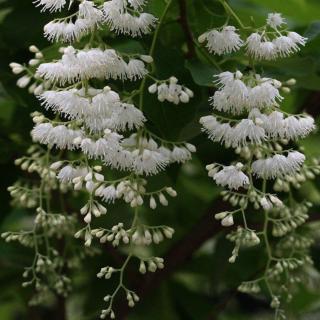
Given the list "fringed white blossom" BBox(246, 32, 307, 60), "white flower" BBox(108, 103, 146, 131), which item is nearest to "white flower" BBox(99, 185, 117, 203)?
"white flower" BBox(108, 103, 146, 131)

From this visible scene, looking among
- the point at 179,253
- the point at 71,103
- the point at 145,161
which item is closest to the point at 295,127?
the point at 145,161

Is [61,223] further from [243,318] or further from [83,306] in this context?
[243,318]

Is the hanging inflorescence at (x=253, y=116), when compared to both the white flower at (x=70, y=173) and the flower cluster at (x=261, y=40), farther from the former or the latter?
the white flower at (x=70, y=173)

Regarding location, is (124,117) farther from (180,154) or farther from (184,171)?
(184,171)

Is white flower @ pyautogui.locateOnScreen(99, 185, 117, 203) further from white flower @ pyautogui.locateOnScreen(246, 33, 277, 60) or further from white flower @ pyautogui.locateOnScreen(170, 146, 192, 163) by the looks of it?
white flower @ pyautogui.locateOnScreen(246, 33, 277, 60)

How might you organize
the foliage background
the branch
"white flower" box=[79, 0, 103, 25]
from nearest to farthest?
"white flower" box=[79, 0, 103, 25] → the foliage background → the branch

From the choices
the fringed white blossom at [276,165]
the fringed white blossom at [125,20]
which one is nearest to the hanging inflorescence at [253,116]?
the fringed white blossom at [276,165]

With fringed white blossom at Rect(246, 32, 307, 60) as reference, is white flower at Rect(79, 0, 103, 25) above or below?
above
